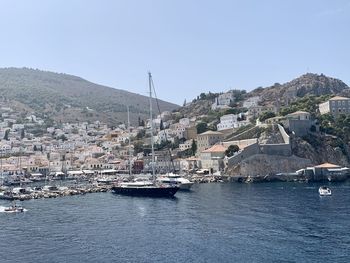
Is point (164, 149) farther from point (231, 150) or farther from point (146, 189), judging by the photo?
point (146, 189)

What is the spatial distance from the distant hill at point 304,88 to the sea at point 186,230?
68983 mm

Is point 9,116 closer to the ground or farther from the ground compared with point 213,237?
farther from the ground

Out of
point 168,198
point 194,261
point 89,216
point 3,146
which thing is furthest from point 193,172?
point 3,146

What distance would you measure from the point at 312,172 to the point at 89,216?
1443 inches

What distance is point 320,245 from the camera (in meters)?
25.8

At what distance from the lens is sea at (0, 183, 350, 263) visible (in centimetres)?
2492

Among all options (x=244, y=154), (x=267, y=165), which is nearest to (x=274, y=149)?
(x=267, y=165)

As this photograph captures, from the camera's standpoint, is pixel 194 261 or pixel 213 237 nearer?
pixel 194 261

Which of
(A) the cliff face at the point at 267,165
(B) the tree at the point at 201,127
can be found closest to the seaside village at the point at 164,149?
(B) the tree at the point at 201,127

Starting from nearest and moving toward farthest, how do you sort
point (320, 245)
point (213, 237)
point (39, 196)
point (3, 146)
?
1. point (320, 245)
2. point (213, 237)
3. point (39, 196)
4. point (3, 146)

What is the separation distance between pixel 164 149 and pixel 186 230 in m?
61.8

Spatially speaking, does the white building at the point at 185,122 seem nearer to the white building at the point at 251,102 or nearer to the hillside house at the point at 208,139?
the white building at the point at 251,102

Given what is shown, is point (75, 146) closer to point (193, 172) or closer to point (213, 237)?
point (193, 172)

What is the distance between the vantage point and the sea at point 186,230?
2492 cm
